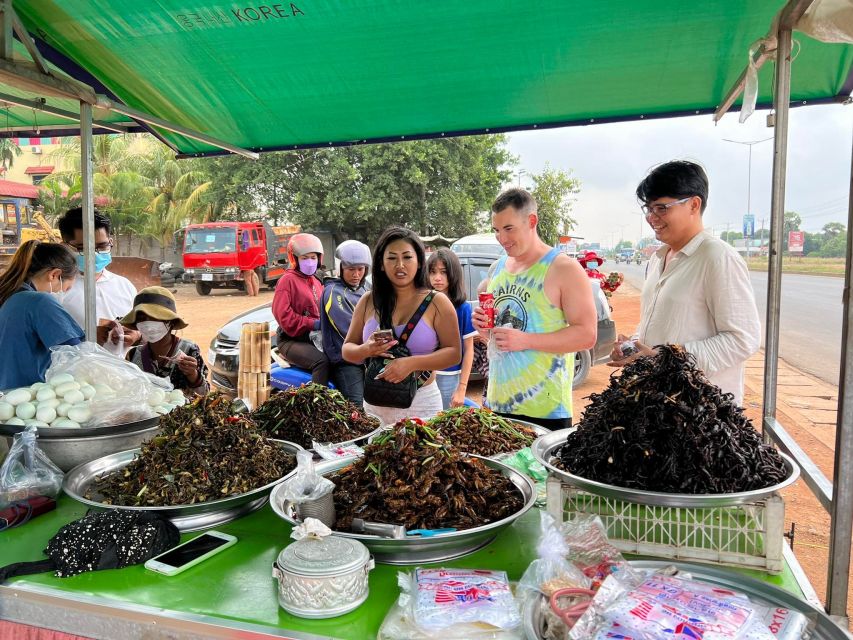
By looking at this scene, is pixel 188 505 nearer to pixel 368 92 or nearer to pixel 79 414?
pixel 79 414

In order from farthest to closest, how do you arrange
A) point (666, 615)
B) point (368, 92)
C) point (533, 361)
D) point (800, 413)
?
1. point (800, 413)
2. point (368, 92)
3. point (533, 361)
4. point (666, 615)

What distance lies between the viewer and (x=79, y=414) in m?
2.17

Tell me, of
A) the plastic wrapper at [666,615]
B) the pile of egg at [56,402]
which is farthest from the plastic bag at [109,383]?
the plastic wrapper at [666,615]

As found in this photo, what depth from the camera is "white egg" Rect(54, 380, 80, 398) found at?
223cm

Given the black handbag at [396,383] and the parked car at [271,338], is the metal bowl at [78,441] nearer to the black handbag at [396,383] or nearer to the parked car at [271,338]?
the black handbag at [396,383]

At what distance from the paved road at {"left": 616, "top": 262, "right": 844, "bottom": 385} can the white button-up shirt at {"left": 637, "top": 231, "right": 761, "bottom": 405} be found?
4100mm

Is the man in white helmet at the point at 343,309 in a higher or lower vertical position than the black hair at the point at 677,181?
lower

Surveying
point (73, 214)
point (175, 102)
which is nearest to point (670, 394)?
point (175, 102)

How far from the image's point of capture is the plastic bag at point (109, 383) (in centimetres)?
223

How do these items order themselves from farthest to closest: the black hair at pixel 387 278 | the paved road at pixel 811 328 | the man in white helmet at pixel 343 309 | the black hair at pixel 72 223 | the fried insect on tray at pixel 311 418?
1. the paved road at pixel 811 328
2. the man in white helmet at pixel 343 309
3. the black hair at pixel 72 223
4. the black hair at pixel 387 278
5. the fried insect on tray at pixel 311 418

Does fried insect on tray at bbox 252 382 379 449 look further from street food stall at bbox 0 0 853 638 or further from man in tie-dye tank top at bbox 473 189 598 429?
man in tie-dye tank top at bbox 473 189 598 429

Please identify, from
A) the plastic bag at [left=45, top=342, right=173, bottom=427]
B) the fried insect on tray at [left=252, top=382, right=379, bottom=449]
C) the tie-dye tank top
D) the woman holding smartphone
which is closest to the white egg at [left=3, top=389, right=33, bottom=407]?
the plastic bag at [left=45, top=342, right=173, bottom=427]

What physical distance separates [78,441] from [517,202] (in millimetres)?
2141

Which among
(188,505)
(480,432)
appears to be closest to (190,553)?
(188,505)
